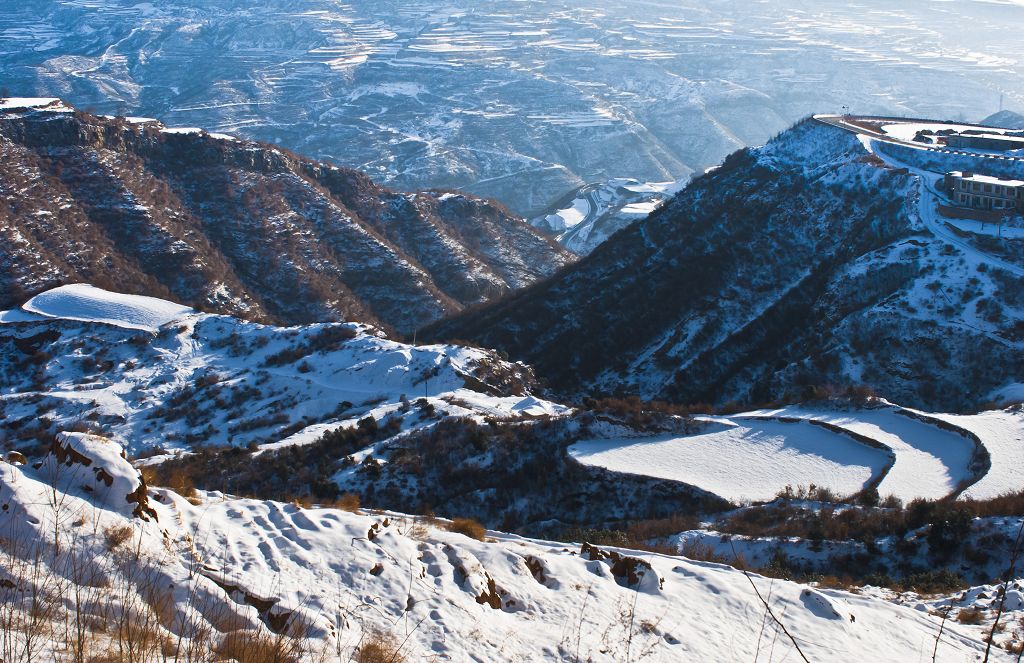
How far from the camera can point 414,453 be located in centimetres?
2414

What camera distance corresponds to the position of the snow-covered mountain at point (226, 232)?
53.5 m

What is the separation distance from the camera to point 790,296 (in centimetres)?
3903

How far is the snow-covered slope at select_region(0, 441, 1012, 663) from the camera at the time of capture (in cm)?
607

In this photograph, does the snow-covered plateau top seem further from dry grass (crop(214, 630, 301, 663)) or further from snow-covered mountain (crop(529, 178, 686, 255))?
snow-covered mountain (crop(529, 178, 686, 255))

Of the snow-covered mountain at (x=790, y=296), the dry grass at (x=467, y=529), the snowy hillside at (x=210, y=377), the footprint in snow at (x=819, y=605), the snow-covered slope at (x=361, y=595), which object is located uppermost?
the snow-covered slope at (x=361, y=595)

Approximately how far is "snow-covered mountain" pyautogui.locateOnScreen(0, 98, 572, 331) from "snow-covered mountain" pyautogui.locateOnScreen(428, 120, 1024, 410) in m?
14.3

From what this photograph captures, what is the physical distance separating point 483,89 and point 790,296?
134 meters

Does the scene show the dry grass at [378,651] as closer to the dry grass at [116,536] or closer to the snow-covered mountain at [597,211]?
the dry grass at [116,536]

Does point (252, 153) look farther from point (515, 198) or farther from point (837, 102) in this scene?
point (837, 102)

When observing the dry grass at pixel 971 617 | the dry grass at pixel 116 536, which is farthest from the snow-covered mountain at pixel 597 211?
the dry grass at pixel 116 536

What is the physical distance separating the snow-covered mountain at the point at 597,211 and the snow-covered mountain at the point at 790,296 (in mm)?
37701

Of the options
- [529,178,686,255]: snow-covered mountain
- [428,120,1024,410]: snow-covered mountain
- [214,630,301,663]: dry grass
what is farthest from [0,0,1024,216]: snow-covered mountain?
[214,630,301,663]: dry grass

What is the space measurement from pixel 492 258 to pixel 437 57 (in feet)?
395


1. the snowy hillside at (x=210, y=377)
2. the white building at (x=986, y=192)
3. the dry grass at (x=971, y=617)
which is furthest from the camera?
the white building at (x=986, y=192)
